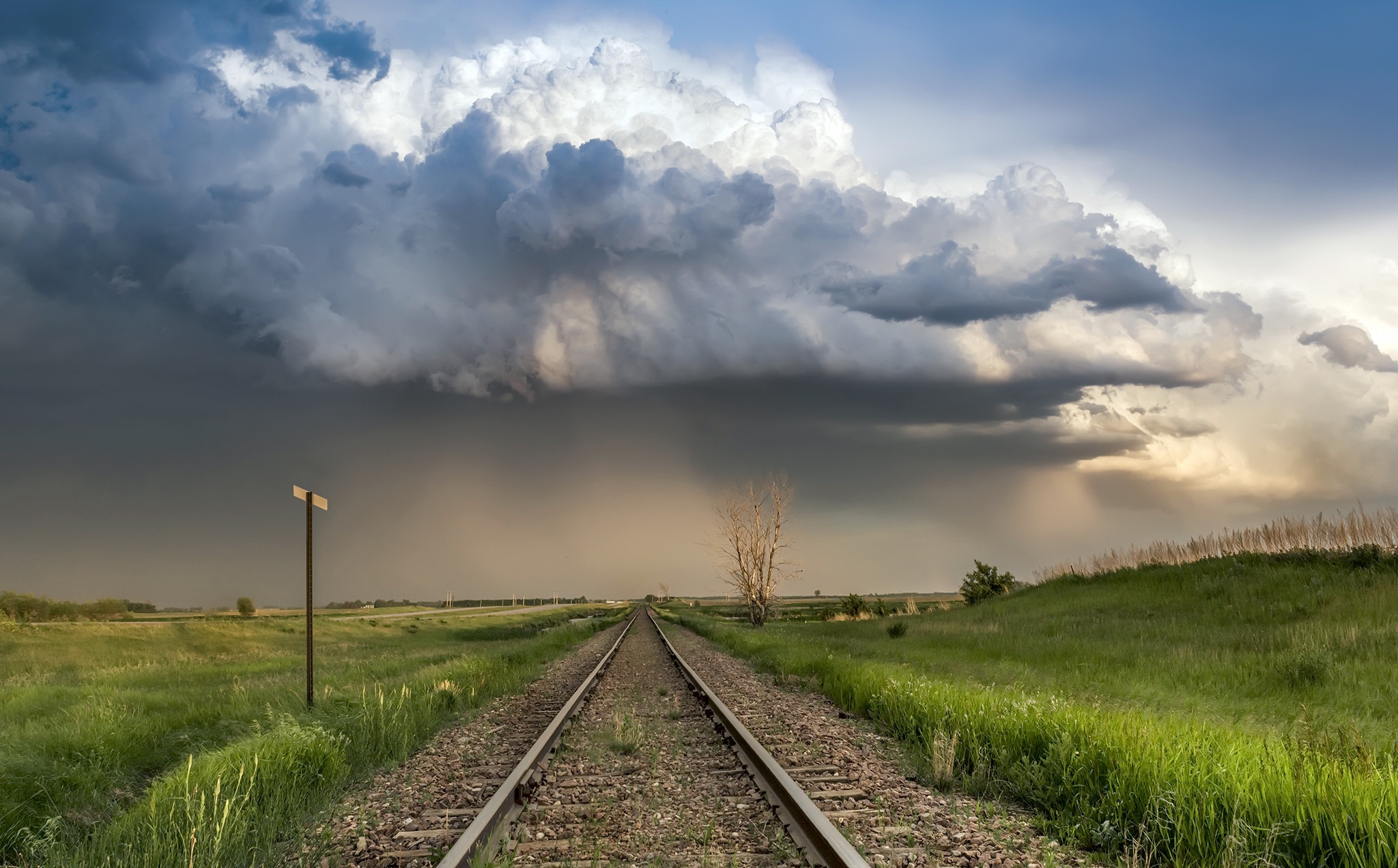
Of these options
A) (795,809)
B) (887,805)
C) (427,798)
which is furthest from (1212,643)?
(427,798)

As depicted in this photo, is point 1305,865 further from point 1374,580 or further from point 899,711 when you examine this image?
point 1374,580

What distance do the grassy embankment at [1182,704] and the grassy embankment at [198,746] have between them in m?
5.94

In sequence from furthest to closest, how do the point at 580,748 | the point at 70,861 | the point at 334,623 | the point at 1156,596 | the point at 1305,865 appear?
the point at 334,623 → the point at 1156,596 → the point at 580,748 → the point at 70,861 → the point at 1305,865

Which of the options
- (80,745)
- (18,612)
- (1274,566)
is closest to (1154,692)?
(80,745)

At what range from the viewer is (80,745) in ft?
29.5

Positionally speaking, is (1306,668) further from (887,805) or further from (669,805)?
(669,805)

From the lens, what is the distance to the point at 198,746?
9.95 metres

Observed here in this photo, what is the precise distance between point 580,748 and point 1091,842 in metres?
5.43

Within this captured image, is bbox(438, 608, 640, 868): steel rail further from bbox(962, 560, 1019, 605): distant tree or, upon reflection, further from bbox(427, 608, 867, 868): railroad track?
bbox(962, 560, 1019, 605): distant tree

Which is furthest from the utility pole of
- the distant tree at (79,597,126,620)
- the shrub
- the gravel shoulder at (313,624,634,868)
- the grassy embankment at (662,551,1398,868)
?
the distant tree at (79,597,126,620)

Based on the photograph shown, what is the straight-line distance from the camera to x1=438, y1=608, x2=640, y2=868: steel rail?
4766 mm

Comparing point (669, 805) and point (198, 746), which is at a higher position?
point (669, 805)

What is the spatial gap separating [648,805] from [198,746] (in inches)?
291

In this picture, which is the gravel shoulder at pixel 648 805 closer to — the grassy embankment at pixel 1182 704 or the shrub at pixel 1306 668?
the grassy embankment at pixel 1182 704
